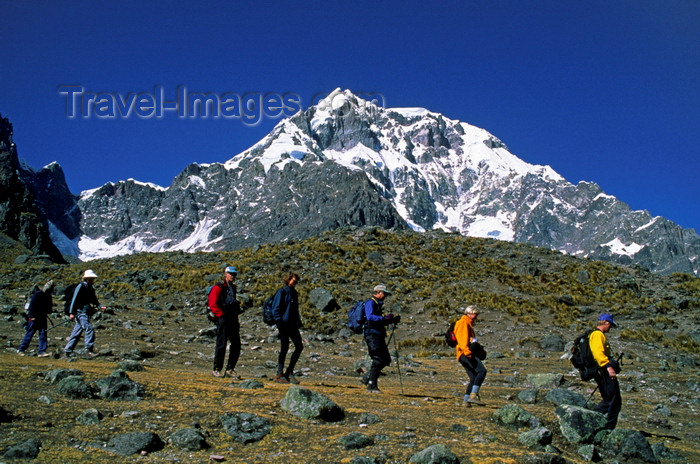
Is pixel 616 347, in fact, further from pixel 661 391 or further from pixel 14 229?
pixel 14 229

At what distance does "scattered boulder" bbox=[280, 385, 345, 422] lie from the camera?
706 centimetres

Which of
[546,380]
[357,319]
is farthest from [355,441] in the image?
[546,380]

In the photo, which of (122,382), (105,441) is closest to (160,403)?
(122,382)

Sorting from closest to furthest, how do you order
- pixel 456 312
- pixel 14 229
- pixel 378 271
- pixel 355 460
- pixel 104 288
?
pixel 355 460
pixel 456 312
pixel 104 288
pixel 378 271
pixel 14 229

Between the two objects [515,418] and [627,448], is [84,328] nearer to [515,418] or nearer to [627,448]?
[515,418]

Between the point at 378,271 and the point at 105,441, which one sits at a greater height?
the point at 378,271

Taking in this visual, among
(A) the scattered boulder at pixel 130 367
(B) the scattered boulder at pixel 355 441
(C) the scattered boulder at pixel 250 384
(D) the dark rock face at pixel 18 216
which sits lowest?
(B) the scattered boulder at pixel 355 441

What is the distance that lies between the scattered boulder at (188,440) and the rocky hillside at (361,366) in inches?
1.3

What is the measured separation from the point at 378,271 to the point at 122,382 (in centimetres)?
2286

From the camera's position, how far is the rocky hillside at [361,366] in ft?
19.8

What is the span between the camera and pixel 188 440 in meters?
5.70

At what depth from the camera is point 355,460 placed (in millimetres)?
5355

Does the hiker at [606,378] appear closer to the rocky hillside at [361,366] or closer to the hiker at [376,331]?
the rocky hillside at [361,366]

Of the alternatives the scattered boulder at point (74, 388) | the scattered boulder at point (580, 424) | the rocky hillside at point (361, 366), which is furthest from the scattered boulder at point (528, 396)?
the scattered boulder at point (74, 388)
